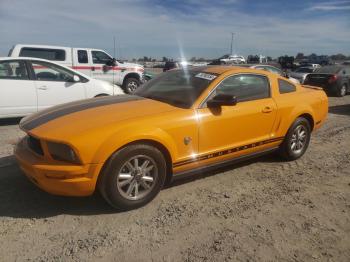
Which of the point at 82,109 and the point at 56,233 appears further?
the point at 82,109

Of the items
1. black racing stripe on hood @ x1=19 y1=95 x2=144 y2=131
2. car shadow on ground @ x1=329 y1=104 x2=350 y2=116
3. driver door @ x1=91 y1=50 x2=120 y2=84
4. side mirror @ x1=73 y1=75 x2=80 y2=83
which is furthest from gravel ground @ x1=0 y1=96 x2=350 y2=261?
driver door @ x1=91 y1=50 x2=120 y2=84

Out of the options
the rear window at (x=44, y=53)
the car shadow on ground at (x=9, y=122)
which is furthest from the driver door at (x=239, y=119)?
the rear window at (x=44, y=53)

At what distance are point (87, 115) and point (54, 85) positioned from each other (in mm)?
4120

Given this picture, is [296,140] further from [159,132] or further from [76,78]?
[76,78]

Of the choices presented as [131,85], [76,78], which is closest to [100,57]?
[131,85]

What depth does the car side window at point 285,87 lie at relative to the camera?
5.07 metres

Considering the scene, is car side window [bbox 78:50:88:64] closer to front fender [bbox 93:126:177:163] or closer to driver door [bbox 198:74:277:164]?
driver door [bbox 198:74:277:164]

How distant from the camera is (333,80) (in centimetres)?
1452

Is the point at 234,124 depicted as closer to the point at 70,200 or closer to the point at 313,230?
the point at 313,230

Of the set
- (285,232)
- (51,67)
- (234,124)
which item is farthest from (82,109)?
(51,67)

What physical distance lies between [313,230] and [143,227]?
1633mm

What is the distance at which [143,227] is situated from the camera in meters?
3.36

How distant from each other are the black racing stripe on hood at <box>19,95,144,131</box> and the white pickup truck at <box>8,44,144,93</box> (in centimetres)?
665

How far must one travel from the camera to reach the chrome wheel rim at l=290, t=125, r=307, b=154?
5270 millimetres
